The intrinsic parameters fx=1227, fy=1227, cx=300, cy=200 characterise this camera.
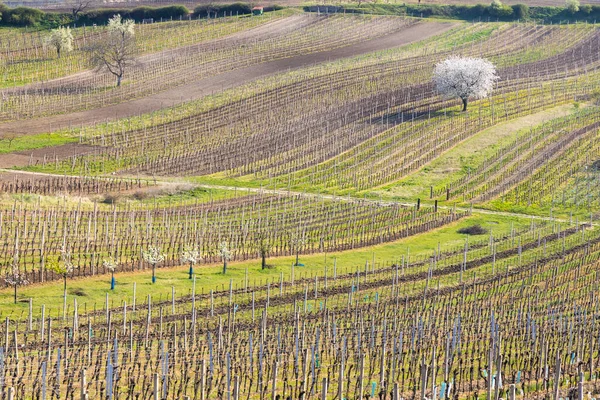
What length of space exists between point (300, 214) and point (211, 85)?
48.1 metres

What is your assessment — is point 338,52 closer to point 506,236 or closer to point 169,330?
point 506,236

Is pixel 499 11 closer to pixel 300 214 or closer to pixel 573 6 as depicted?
pixel 573 6

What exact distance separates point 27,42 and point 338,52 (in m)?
36.8

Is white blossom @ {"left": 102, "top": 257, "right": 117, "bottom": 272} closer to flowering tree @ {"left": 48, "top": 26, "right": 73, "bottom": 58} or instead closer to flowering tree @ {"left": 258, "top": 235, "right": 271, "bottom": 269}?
flowering tree @ {"left": 258, "top": 235, "right": 271, "bottom": 269}

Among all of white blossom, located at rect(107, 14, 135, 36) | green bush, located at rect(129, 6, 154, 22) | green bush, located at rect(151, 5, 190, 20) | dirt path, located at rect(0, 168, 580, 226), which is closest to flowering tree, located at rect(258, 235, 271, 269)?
dirt path, located at rect(0, 168, 580, 226)

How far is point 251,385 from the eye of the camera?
145 ft

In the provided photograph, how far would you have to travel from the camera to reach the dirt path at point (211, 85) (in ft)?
372

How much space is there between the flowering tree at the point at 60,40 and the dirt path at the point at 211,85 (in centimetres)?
1955

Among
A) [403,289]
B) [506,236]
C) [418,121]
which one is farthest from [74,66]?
[403,289]

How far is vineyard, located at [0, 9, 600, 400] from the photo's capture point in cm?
4706

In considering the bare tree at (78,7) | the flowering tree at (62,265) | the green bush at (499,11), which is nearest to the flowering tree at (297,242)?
the flowering tree at (62,265)

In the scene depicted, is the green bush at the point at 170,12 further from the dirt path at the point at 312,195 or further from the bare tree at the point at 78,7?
the dirt path at the point at 312,195

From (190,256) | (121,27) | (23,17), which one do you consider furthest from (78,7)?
(190,256)

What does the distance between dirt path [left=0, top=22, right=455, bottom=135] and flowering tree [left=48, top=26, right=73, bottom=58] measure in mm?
19547
